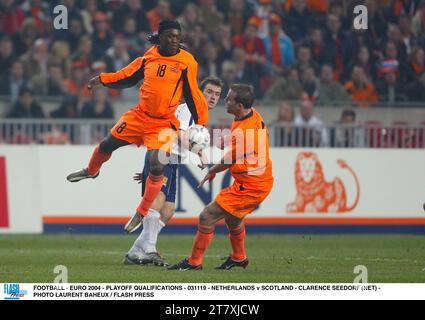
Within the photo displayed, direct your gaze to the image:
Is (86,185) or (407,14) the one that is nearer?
(86,185)

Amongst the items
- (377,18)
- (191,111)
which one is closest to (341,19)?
(377,18)

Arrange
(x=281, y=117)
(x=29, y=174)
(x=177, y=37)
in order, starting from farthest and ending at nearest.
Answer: (x=281, y=117)
(x=29, y=174)
(x=177, y=37)

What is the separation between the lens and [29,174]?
672 inches

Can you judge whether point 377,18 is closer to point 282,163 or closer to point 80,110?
point 282,163

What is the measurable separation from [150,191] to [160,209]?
1.46ft

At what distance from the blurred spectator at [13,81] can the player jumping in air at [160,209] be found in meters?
6.44

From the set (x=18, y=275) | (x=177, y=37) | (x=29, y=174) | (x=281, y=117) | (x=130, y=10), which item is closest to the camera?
(x=18, y=275)

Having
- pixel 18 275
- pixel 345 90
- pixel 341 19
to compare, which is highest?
pixel 341 19

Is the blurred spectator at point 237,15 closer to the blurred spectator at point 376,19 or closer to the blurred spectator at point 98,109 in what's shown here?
the blurred spectator at point 376,19

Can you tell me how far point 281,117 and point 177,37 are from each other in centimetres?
595

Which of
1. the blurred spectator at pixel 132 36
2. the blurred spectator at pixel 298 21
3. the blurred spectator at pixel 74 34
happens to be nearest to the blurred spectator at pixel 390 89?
the blurred spectator at pixel 298 21

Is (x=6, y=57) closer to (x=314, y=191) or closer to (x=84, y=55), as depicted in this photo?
(x=84, y=55)

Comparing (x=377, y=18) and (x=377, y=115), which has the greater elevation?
(x=377, y=18)

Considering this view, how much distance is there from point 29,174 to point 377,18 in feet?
20.9
